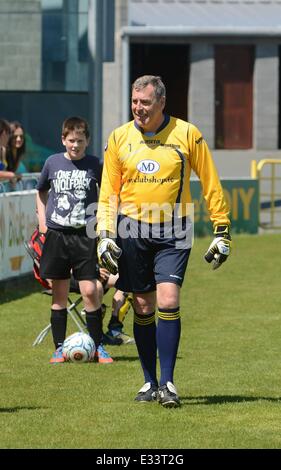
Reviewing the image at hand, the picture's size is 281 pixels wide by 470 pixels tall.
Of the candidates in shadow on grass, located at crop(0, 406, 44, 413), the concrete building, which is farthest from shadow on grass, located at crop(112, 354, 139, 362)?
the concrete building

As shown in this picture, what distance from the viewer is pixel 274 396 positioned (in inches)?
367

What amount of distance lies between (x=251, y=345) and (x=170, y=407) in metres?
3.42

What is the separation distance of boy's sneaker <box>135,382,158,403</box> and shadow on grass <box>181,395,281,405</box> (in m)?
0.20

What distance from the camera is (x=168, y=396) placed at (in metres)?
8.77

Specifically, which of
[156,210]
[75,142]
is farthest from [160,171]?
[75,142]

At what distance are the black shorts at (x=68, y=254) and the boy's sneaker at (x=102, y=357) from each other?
588 mm

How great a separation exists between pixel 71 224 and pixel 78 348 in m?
0.98

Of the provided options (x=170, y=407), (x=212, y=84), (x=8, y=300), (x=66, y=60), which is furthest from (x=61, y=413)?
(x=212, y=84)

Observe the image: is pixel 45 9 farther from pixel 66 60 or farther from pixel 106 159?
pixel 106 159

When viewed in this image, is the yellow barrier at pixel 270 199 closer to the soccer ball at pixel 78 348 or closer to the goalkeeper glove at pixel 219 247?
the soccer ball at pixel 78 348

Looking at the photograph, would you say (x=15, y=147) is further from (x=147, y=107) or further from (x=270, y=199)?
(x=270, y=199)

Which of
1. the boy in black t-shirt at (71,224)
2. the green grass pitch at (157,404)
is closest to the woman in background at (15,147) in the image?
the green grass pitch at (157,404)

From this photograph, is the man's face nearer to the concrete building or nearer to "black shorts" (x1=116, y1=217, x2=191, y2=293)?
"black shorts" (x1=116, y1=217, x2=191, y2=293)

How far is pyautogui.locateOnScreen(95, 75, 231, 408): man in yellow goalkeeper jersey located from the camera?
8867mm
